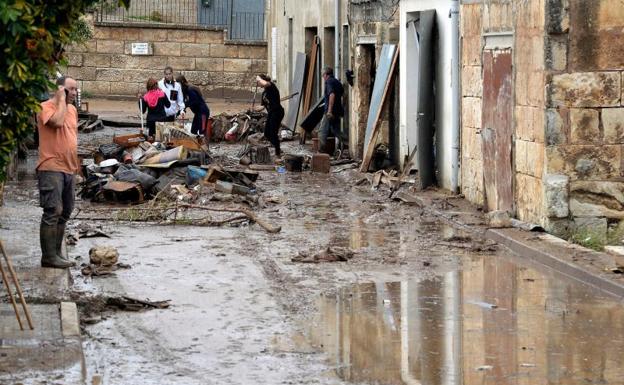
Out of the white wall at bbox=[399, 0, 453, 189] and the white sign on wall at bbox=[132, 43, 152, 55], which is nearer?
the white wall at bbox=[399, 0, 453, 189]

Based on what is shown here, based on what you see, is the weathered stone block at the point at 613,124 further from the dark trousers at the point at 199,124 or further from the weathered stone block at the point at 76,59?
the weathered stone block at the point at 76,59

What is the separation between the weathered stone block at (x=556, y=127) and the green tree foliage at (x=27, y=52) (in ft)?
22.8

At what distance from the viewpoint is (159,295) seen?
10.9 m

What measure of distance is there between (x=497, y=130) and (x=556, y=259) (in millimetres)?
3641

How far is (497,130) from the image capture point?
1555 centimetres

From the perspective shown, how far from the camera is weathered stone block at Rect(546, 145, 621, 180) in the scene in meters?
13.6

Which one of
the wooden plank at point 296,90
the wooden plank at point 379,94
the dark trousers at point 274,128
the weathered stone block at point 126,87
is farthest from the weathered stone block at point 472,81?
the weathered stone block at point 126,87

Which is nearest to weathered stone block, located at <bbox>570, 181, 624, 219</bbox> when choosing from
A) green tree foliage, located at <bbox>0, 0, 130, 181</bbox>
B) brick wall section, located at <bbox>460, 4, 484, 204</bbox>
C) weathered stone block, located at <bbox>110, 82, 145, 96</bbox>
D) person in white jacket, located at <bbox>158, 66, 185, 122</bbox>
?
brick wall section, located at <bbox>460, 4, 484, 204</bbox>

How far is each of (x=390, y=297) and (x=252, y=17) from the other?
31816mm

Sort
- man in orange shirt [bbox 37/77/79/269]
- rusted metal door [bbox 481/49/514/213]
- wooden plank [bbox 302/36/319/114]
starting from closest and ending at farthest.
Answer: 1. man in orange shirt [bbox 37/77/79/269]
2. rusted metal door [bbox 481/49/514/213]
3. wooden plank [bbox 302/36/319/114]

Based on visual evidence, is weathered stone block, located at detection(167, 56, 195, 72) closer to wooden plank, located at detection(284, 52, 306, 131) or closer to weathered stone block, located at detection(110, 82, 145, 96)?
weathered stone block, located at detection(110, 82, 145, 96)

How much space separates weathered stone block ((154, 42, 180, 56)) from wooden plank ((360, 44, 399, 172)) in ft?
58.0

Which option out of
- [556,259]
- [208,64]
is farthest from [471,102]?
[208,64]

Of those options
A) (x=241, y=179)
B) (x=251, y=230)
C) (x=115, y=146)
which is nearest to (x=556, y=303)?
(x=251, y=230)
